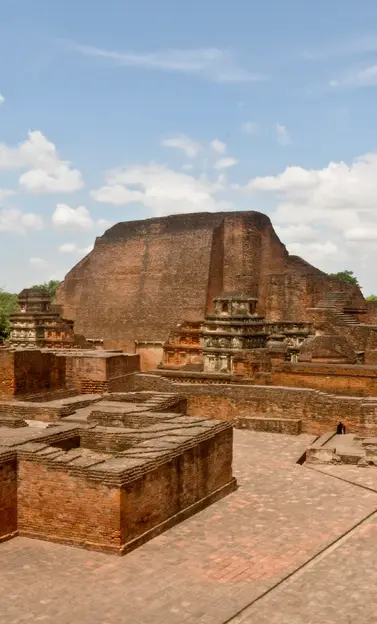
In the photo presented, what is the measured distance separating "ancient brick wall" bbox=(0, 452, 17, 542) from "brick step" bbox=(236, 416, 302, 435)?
651 cm

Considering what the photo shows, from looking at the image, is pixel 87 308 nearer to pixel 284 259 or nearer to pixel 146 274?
pixel 146 274

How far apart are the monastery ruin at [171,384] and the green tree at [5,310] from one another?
Result: 330 centimetres

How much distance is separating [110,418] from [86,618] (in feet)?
15.4

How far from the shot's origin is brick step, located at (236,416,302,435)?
12712mm

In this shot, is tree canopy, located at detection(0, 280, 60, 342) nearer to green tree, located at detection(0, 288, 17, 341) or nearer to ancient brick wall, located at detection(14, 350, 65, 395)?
green tree, located at detection(0, 288, 17, 341)

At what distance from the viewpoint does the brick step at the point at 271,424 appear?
500 inches

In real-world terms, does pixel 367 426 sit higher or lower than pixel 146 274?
lower

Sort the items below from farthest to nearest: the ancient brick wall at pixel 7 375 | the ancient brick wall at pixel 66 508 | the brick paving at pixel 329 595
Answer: the ancient brick wall at pixel 7 375 < the ancient brick wall at pixel 66 508 < the brick paving at pixel 329 595

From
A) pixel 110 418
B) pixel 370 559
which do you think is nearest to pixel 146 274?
pixel 110 418

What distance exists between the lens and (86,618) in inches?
212

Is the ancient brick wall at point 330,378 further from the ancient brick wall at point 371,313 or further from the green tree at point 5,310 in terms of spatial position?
the green tree at point 5,310

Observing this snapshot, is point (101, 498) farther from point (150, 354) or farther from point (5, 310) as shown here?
point (5, 310)

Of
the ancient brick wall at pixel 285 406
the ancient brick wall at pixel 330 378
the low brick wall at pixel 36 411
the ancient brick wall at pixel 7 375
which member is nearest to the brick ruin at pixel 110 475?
the low brick wall at pixel 36 411

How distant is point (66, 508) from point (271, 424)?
654 cm
